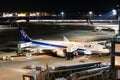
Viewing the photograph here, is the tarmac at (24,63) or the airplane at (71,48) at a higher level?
the airplane at (71,48)

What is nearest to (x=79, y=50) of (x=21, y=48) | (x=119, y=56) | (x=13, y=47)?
(x=21, y=48)

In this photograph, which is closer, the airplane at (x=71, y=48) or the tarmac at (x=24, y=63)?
the tarmac at (x=24, y=63)

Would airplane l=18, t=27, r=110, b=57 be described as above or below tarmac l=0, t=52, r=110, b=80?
above

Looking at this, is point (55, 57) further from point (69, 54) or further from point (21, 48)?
point (21, 48)

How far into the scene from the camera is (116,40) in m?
26.8

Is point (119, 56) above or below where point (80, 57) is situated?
above

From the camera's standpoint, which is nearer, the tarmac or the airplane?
the tarmac

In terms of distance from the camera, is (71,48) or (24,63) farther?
(71,48)

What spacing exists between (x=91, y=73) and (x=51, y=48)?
28563 mm

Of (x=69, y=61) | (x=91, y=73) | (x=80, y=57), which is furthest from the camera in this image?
(x=80, y=57)

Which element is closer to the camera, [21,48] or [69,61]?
[69,61]

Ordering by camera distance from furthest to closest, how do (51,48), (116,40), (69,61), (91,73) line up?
(51,48) → (69,61) → (91,73) → (116,40)

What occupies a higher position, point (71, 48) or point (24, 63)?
point (71, 48)

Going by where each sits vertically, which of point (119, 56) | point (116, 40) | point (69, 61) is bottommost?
point (69, 61)
